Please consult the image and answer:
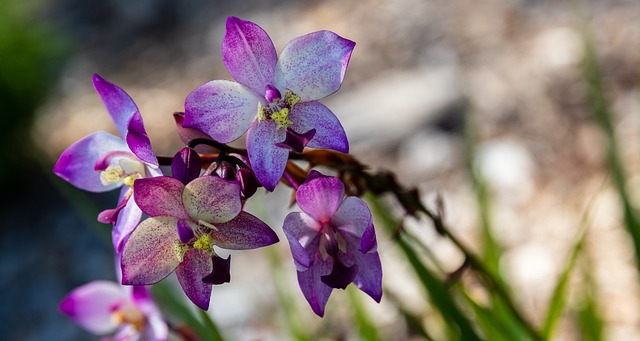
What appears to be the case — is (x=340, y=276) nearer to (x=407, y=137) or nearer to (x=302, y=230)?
(x=302, y=230)

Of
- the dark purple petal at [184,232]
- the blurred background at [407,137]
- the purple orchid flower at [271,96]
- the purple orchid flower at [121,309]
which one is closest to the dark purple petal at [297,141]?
the purple orchid flower at [271,96]

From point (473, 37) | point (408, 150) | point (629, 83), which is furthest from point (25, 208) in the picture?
point (629, 83)

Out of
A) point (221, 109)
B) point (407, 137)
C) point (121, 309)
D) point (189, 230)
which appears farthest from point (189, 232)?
point (407, 137)

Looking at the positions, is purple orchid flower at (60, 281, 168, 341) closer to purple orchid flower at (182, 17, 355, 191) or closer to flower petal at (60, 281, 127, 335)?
flower petal at (60, 281, 127, 335)

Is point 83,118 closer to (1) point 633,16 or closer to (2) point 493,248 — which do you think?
(1) point 633,16

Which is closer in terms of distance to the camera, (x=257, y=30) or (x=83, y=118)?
(x=257, y=30)

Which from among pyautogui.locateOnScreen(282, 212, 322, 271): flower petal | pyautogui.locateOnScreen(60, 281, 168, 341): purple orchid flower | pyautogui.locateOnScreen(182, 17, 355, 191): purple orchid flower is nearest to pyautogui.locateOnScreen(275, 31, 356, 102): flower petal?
pyautogui.locateOnScreen(182, 17, 355, 191): purple orchid flower

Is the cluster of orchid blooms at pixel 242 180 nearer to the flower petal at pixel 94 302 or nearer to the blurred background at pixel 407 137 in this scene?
the flower petal at pixel 94 302
